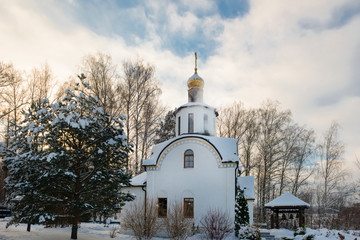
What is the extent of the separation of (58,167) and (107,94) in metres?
10.5

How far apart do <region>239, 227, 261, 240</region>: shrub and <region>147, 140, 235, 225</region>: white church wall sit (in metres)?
1.33

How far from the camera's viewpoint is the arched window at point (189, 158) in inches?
620

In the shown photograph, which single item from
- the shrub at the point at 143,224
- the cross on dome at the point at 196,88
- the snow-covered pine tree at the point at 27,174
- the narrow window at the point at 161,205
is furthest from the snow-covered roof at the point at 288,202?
the snow-covered pine tree at the point at 27,174

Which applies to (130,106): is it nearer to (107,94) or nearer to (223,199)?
(107,94)

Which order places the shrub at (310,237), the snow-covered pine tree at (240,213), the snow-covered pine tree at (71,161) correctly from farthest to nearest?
the snow-covered pine tree at (240,213) < the shrub at (310,237) < the snow-covered pine tree at (71,161)

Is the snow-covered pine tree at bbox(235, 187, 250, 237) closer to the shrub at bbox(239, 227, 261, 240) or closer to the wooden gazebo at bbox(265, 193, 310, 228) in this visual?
the shrub at bbox(239, 227, 261, 240)

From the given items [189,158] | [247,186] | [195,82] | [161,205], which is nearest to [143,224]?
[161,205]

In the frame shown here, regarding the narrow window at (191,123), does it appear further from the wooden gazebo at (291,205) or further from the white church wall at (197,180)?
the wooden gazebo at (291,205)

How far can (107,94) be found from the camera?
67.7 feet

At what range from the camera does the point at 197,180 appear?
1536 centimetres

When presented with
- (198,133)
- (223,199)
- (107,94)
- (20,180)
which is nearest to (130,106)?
(107,94)

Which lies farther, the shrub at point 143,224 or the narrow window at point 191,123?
the narrow window at point 191,123

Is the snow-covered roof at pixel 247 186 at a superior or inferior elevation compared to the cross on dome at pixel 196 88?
inferior

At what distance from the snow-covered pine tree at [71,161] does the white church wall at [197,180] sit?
411cm
